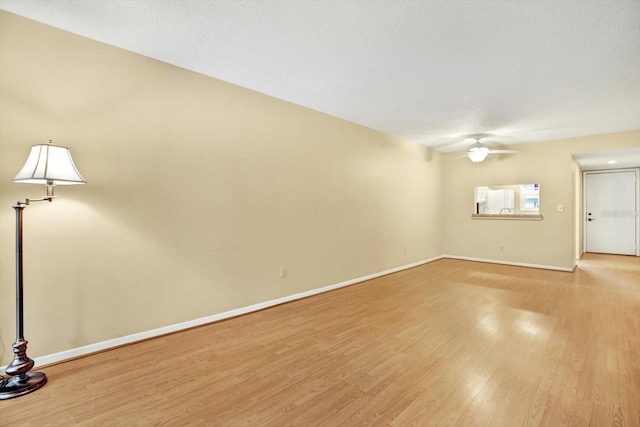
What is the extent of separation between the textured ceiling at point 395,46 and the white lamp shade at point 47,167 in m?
1.05

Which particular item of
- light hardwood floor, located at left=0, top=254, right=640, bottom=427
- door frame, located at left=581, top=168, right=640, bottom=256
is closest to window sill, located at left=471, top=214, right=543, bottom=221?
light hardwood floor, located at left=0, top=254, right=640, bottom=427

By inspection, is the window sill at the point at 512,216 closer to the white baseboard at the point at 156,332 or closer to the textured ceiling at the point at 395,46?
the textured ceiling at the point at 395,46

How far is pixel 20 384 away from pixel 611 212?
37.8 ft

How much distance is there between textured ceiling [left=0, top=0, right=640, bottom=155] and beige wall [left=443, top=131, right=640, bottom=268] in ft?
6.02

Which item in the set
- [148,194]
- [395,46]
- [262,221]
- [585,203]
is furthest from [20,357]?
[585,203]

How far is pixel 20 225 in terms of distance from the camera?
2158 mm

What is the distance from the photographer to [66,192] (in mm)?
2494

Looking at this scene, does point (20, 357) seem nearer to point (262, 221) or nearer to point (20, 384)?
point (20, 384)

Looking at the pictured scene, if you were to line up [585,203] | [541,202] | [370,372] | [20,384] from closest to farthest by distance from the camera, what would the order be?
[20,384]
[370,372]
[541,202]
[585,203]

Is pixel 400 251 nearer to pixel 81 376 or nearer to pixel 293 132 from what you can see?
pixel 293 132

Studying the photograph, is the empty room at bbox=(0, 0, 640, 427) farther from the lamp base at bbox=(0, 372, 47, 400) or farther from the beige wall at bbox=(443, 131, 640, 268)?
the beige wall at bbox=(443, 131, 640, 268)

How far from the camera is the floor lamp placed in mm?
2061

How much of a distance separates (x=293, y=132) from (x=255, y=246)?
1616 millimetres

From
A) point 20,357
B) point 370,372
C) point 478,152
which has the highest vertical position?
point 478,152
